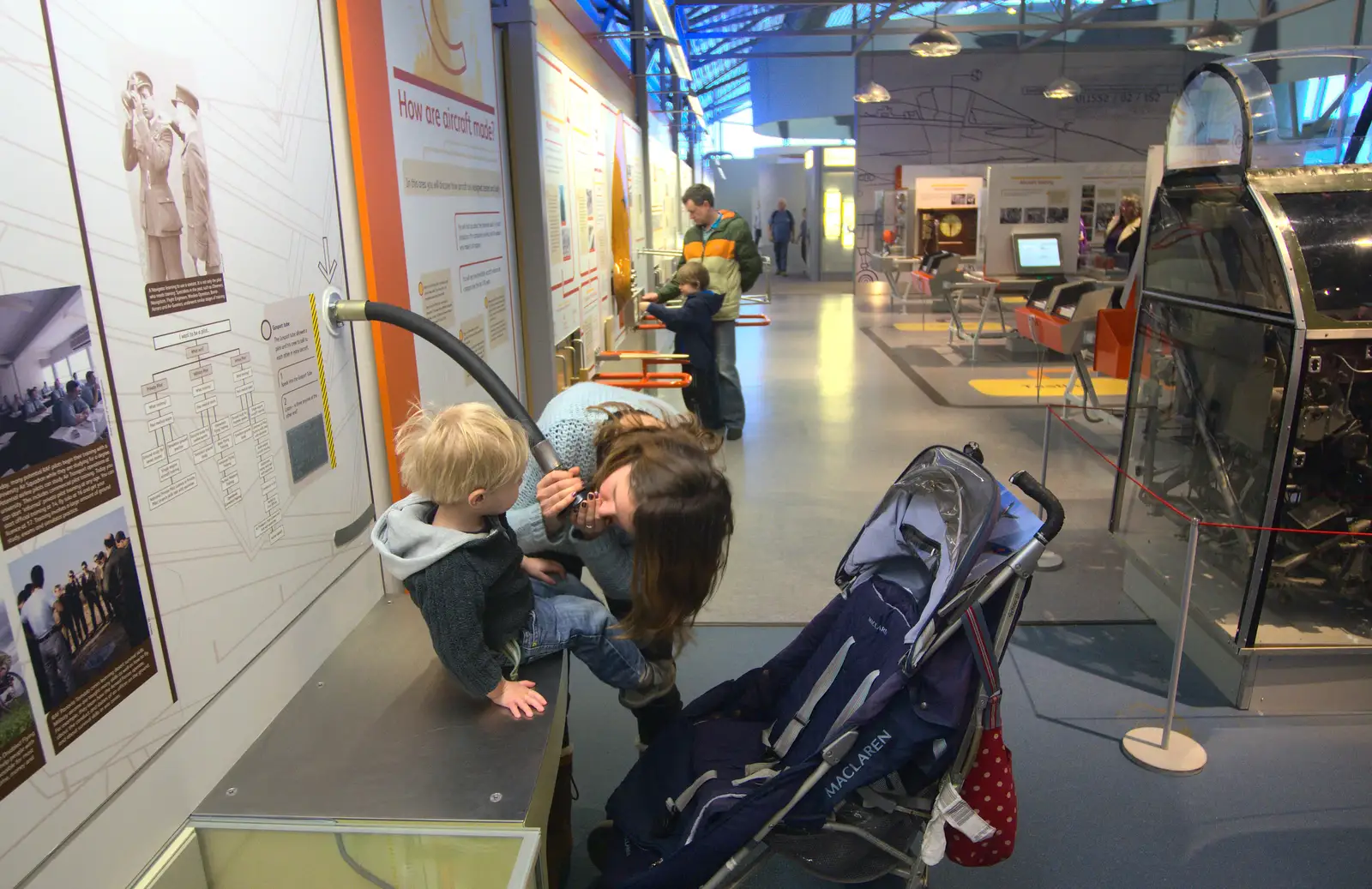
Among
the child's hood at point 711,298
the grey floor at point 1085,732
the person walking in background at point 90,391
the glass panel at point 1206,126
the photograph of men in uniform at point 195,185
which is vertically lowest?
the grey floor at point 1085,732

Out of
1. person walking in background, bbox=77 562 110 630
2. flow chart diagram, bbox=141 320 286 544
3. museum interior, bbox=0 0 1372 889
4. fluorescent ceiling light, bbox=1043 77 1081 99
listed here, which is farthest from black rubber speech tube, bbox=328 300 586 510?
fluorescent ceiling light, bbox=1043 77 1081 99

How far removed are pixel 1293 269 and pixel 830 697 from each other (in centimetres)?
199

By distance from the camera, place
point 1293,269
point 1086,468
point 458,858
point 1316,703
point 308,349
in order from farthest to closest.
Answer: point 1086,468 → point 1316,703 → point 1293,269 → point 308,349 → point 458,858

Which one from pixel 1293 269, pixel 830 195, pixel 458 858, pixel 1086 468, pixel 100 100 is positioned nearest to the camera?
pixel 100 100

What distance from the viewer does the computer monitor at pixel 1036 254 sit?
10422 millimetres

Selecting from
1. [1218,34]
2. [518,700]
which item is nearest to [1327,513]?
[518,700]

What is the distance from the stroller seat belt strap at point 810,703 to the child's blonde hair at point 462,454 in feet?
3.03

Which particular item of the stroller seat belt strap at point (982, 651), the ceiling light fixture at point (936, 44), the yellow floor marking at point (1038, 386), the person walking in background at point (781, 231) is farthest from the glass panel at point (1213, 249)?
the person walking in background at point (781, 231)

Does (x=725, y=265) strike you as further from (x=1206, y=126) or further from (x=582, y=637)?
(x=582, y=637)

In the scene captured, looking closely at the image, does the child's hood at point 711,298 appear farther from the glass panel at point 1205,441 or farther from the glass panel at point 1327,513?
the glass panel at point 1327,513

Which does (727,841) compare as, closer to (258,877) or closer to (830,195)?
(258,877)

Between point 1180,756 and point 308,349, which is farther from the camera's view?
point 1180,756

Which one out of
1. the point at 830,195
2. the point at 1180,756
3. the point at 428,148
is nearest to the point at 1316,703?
the point at 1180,756

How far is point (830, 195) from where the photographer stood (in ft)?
66.2
